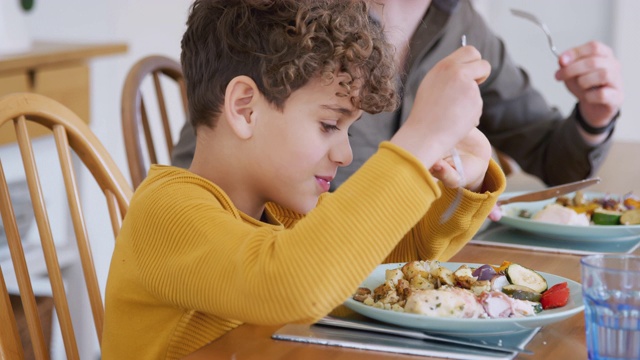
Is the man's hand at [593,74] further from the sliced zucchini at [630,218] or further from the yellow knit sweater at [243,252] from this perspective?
the yellow knit sweater at [243,252]

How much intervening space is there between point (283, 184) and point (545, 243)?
43cm

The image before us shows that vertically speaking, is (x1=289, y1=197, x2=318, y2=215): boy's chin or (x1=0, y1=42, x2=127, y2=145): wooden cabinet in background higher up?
(x1=0, y1=42, x2=127, y2=145): wooden cabinet in background

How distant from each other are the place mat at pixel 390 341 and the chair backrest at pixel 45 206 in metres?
0.36

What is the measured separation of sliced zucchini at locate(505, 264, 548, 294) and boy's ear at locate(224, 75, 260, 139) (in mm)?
340

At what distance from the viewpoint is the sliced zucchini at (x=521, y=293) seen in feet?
3.12

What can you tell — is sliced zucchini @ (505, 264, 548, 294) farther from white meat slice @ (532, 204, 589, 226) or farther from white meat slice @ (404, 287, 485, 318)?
white meat slice @ (532, 204, 589, 226)

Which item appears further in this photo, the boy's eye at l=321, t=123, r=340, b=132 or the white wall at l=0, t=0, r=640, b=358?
the white wall at l=0, t=0, r=640, b=358

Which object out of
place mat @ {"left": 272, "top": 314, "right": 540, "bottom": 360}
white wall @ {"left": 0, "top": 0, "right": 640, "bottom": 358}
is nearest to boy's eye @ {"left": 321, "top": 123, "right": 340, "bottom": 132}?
place mat @ {"left": 272, "top": 314, "right": 540, "bottom": 360}

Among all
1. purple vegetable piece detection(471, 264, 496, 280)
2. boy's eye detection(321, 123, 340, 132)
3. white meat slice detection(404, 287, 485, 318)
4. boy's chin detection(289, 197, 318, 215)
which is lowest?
purple vegetable piece detection(471, 264, 496, 280)

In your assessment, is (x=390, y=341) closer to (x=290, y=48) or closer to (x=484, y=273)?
(x=484, y=273)

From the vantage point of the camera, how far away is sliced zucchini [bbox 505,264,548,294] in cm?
98

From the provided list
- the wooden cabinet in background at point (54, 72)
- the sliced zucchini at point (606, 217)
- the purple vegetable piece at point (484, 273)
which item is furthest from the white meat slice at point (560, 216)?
the wooden cabinet in background at point (54, 72)

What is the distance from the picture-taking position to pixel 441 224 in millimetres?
1209

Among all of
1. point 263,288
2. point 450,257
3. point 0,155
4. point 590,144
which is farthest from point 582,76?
point 0,155
